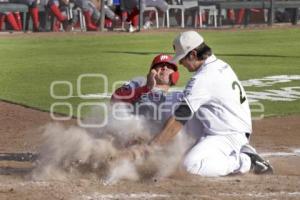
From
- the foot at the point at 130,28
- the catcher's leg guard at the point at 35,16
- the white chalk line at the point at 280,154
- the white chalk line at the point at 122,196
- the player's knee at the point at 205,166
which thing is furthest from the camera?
the foot at the point at 130,28

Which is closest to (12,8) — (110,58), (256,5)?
(256,5)

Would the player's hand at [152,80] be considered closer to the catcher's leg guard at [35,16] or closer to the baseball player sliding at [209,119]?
the baseball player sliding at [209,119]

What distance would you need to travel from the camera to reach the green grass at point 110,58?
49.9 ft

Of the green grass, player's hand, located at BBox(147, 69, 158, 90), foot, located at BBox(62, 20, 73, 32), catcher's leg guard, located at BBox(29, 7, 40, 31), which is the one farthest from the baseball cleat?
foot, located at BBox(62, 20, 73, 32)

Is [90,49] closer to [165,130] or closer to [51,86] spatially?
[51,86]

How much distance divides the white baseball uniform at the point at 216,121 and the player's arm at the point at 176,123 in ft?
0.18

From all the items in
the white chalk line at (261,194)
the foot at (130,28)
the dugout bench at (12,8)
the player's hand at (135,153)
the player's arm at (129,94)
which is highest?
the player's arm at (129,94)

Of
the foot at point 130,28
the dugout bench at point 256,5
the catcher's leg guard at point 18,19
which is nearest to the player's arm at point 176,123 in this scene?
the foot at point 130,28

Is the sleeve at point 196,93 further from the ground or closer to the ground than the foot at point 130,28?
further from the ground

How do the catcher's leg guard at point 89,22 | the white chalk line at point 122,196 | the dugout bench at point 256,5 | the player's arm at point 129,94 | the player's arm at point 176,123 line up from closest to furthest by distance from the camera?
the white chalk line at point 122,196 → the player's arm at point 176,123 → the player's arm at point 129,94 → the catcher's leg guard at point 89,22 → the dugout bench at point 256,5

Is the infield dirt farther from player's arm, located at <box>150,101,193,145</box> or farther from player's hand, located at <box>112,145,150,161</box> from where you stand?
player's arm, located at <box>150,101,193,145</box>

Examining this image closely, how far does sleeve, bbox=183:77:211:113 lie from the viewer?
24.7 feet

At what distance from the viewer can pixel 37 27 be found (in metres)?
30.8

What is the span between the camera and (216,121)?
7.94 m
